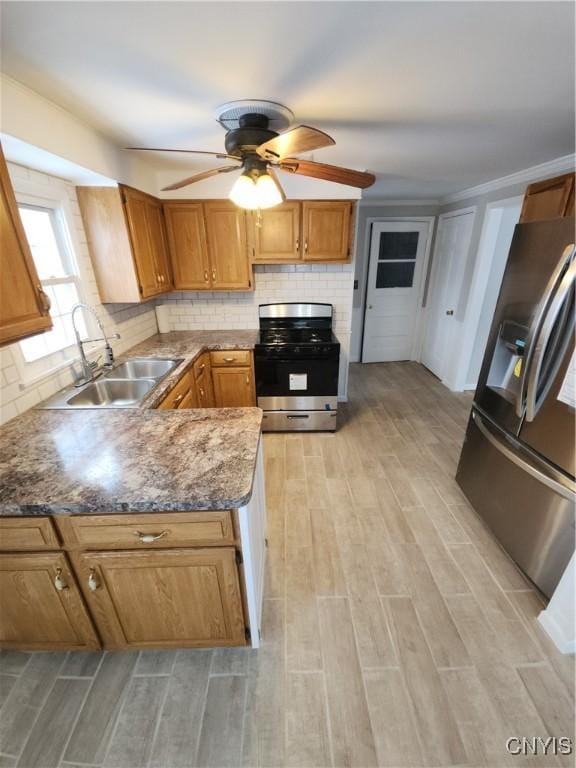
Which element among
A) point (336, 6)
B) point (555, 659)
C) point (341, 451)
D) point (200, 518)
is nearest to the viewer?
point (336, 6)

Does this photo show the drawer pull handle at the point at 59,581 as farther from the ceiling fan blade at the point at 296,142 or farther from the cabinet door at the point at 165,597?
the ceiling fan blade at the point at 296,142

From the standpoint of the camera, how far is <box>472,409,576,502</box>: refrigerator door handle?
137 cm

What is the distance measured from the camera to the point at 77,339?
1883mm

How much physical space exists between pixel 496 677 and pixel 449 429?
2092mm

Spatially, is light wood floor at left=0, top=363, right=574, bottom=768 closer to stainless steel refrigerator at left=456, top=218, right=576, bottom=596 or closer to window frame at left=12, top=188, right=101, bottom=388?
stainless steel refrigerator at left=456, top=218, right=576, bottom=596

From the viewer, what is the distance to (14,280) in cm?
119

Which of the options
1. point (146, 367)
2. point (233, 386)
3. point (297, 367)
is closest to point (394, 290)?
point (297, 367)

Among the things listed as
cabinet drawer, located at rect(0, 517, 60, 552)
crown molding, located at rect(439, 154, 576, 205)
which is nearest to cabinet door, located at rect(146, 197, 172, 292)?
cabinet drawer, located at rect(0, 517, 60, 552)

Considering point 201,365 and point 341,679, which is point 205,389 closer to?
point 201,365

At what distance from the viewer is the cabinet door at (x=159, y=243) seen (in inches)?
99.2

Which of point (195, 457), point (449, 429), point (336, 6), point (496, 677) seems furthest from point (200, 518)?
point (449, 429)

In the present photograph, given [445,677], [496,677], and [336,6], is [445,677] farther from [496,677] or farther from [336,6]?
[336,6]

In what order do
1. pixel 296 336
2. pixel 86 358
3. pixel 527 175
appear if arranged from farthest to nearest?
pixel 296 336, pixel 527 175, pixel 86 358

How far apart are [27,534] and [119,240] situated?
188 cm
